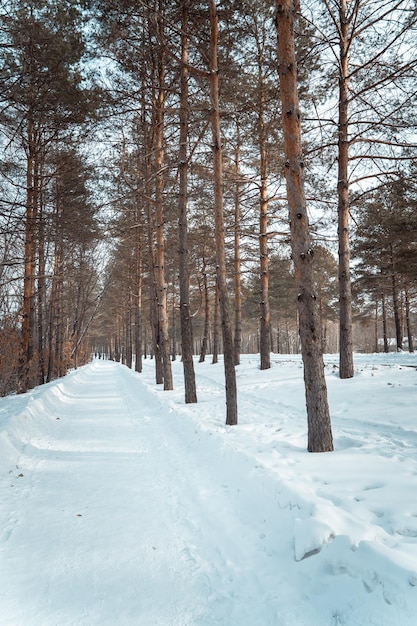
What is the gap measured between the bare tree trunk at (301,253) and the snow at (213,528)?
1.86ft

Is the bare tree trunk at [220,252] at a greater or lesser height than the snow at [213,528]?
greater

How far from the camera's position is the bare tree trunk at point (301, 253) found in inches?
183

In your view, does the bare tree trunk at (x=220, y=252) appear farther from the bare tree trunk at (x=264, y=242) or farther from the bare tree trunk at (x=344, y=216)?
the bare tree trunk at (x=264, y=242)

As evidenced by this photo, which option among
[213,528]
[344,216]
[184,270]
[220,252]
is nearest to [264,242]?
[344,216]

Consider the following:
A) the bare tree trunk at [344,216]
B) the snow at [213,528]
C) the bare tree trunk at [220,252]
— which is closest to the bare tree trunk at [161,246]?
the bare tree trunk at [220,252]

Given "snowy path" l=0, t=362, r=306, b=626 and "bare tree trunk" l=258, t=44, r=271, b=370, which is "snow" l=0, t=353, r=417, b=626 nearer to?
"snowy path" l=0, t=362, r=306, b=626

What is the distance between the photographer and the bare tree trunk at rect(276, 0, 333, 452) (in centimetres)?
464

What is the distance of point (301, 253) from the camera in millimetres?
4680

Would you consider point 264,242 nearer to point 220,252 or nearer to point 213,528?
point 220,252

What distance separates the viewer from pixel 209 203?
1325 cm

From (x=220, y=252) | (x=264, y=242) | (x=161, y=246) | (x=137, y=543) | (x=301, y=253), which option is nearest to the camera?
(x=137, y=543)

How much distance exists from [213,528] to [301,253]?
344cm

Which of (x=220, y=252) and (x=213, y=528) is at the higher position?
(x=220, y=252)

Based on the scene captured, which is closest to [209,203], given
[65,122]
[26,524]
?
[65,122]
